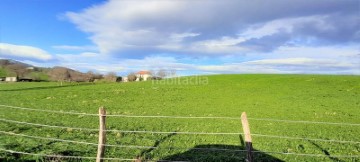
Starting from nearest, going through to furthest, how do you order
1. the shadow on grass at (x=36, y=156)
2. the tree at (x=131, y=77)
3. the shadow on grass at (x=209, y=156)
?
the shadow on grass at (x=36, y=156) < the shadow on grass at (x=209, y=156) < the tree at (x=131, y=77)

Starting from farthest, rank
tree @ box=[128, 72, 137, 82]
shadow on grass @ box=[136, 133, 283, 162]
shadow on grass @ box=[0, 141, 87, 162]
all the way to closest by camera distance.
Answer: tree @ box=[128, 72, 137, 82], shadow on grass @ box=[136, 133, 283, 162], shadow on grass @ box=[0, 141, 87, 162]

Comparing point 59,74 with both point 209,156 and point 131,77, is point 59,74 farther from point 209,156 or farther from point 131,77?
point 209,156

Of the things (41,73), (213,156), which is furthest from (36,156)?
(41,73)

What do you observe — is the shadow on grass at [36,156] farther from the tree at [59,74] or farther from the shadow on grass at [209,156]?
the tree at [59,74]

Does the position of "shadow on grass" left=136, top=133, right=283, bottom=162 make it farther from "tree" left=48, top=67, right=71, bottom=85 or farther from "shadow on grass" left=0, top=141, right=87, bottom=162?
"tree" left=48, top=67, right=71, bottom=85

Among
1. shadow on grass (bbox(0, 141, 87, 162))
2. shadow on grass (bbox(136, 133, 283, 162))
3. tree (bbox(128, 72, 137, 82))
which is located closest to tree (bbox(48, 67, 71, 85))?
tree (bbox(128, 72, 137, 82))

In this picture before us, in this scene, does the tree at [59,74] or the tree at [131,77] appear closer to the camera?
the tree at [59,74]

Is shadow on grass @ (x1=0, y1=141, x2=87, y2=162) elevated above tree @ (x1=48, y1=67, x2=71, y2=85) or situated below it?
below

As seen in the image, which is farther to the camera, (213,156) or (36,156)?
(213,156)

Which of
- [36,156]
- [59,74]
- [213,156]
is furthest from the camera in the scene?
[59,74]

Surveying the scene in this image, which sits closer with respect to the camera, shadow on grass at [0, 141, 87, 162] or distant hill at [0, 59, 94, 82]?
shadow on grass at [0, 141, 87, 162]

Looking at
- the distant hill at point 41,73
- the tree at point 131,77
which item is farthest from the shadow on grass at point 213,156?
the distant hill at point 41,73

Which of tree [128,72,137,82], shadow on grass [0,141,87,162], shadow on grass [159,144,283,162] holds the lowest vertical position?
shadow on grass [159,144,283,162]

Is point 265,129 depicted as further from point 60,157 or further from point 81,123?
point 60,157
